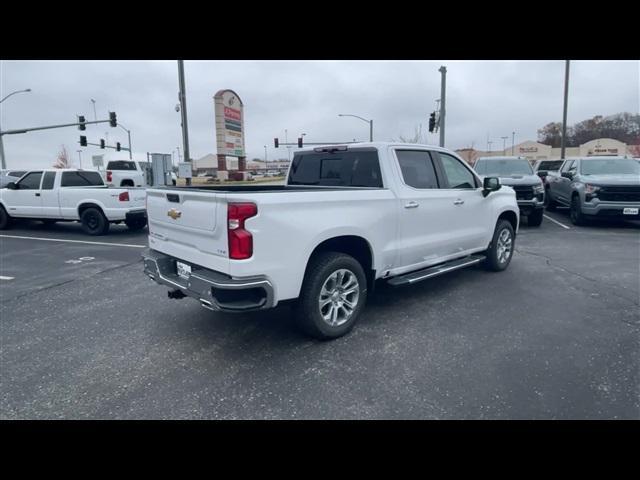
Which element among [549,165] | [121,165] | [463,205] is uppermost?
[121,165]

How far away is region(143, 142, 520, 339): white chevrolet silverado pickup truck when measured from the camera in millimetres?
3164

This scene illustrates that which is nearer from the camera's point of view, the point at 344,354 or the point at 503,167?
the point at 344,354

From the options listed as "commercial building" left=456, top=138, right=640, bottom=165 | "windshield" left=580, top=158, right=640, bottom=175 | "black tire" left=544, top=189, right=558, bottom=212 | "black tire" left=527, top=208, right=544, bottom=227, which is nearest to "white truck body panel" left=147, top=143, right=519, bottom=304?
"black tire" left=527, top=208, right=544, bottom=227

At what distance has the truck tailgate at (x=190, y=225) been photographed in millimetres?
3197

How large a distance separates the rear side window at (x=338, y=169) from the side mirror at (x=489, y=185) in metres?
2.10

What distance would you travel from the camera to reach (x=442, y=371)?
10.8 feet

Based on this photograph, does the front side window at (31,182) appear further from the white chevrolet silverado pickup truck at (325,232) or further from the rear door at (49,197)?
the white chevrolet silverado pickup truck at (325,232)

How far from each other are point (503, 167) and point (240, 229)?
34.5 ft

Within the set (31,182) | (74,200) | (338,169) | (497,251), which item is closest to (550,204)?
(497,251)

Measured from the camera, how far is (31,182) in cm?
1099

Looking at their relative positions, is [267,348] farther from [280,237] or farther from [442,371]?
[442,371]

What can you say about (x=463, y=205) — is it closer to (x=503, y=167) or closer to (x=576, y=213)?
(x=503, y=167)

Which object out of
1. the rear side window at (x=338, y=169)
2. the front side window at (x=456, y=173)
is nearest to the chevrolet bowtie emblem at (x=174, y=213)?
the rear side window at (x=338, y=169)
